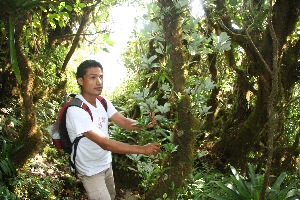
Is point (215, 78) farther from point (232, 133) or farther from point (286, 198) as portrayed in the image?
point (286, 198)

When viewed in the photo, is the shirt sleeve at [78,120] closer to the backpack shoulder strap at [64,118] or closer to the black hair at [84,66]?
the backpack shoulder strap at [64,118]

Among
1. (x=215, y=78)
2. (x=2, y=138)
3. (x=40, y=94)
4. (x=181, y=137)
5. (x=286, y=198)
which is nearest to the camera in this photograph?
(x=181, y=137)

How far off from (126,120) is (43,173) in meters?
2.05

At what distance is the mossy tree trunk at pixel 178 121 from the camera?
7.64 ft

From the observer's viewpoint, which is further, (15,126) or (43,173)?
(15,126)

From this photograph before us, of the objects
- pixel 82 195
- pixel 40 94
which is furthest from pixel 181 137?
pixel 40 94

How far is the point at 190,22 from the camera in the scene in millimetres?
2287

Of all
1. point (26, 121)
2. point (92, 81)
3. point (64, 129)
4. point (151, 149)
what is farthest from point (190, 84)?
point (26, 121)

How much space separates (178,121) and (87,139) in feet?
2.89

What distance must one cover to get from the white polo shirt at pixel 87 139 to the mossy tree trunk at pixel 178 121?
1.99 ft

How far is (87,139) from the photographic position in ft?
9.04

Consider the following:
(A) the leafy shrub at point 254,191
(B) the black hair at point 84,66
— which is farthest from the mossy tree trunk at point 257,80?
(B) the black hair at point 84,66

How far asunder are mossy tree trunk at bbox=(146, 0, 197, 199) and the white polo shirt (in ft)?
1.99

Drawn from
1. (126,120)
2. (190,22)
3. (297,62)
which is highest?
(297,62)
